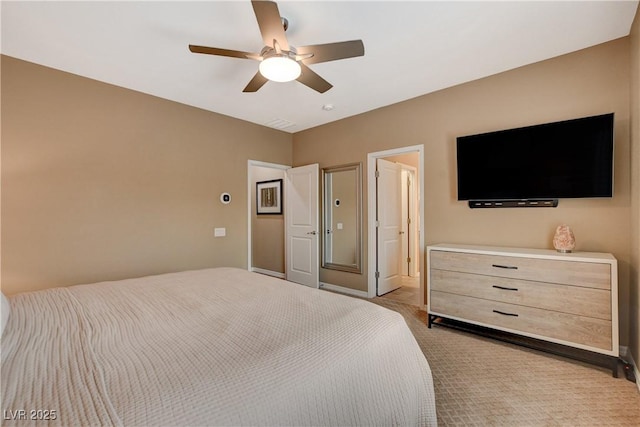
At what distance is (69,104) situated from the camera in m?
2.68

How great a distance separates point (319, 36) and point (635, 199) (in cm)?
270

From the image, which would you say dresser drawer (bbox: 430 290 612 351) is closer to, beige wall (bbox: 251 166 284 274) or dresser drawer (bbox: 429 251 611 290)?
dresser drawer (bbox: 429 251 611 290)

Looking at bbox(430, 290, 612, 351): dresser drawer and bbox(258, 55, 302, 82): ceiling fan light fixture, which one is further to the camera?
bbox(430, 290, 612, 351): dresser drawer

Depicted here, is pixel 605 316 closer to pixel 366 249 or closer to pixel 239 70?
pixel 366 249

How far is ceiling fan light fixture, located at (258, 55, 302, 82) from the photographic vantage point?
1.87 meters

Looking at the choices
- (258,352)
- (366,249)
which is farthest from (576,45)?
(258,352)

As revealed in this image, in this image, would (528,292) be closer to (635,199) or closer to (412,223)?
(635,199)

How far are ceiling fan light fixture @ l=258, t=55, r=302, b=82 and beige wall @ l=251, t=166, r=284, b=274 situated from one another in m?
3.15

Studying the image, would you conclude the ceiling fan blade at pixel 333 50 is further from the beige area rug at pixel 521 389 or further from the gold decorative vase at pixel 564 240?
the beige area rug at pixel 521 389

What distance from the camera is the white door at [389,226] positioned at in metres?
4.01

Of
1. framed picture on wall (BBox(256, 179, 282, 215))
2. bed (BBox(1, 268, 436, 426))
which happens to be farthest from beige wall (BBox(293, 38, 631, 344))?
bed (BBox(1, 268, 436, 426))

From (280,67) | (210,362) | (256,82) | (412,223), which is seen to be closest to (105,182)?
(256,82)

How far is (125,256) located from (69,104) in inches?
62.7

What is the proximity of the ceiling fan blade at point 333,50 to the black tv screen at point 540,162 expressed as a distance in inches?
66.4
